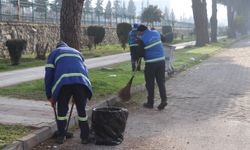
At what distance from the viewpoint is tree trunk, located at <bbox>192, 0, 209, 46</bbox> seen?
39106 millimetres

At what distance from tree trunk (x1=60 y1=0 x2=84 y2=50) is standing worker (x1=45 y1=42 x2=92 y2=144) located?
4.67 m

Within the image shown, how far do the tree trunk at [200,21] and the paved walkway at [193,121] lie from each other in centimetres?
2423

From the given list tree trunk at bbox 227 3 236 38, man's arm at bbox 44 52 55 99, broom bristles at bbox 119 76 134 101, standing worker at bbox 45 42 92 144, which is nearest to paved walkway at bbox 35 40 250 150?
broom bristles at bbox 119 76 134 101

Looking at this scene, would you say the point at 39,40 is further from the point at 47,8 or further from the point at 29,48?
the point at 47,8

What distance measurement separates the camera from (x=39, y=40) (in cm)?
2800

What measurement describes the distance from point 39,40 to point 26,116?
19.6 metres

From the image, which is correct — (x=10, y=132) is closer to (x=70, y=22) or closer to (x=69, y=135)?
(x=69, y=135)

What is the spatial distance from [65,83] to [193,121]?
10.3 ft

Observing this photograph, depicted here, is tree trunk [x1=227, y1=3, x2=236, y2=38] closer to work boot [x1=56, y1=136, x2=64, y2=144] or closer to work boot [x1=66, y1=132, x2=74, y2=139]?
work boot [x1=66, y1=132, x2=74, y2=139]

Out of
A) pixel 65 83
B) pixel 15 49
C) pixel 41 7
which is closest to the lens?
pixel 65 83

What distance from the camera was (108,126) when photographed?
748 centimetres

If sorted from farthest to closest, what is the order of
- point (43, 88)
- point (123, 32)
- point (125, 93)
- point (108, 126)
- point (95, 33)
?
point (123, 32) < point (95, 33) < point (43, 88) < point (125, 93) < point (108, 126)

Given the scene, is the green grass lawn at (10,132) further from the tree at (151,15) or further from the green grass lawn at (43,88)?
the tree at (151,15)

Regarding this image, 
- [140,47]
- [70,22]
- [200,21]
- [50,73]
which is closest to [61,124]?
[50,73]
